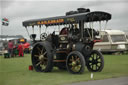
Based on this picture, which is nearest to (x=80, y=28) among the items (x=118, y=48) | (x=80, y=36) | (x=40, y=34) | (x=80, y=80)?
(x=80, y=36)

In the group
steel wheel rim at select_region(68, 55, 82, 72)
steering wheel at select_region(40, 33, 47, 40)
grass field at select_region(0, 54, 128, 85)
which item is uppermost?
steering wheel at select_region(40, 33, 47, 40)

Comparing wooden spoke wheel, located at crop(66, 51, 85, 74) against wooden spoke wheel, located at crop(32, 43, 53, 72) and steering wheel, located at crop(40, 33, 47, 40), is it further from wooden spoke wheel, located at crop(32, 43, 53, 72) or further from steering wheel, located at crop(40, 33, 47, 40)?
steering wheel, located at crop(40, 33, 47, 40)

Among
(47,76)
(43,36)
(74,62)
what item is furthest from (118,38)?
(47,76)

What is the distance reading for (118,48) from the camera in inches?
1104

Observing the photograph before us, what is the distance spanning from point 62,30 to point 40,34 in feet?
4.89

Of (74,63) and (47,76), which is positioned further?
(74,63)

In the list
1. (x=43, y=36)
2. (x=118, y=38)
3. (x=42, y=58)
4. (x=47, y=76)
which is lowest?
(x=47, y=76)

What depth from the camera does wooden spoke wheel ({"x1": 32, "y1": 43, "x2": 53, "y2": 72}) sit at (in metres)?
13.4

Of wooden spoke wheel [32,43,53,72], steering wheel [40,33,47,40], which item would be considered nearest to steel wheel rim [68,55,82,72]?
wooden spoke wheel [32,43,53,72]

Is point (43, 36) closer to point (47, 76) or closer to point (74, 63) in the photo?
point (74, 63)

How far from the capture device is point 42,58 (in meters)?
13.9

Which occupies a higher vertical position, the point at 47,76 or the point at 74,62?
the point at 74,62

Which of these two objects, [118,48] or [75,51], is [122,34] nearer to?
[118,48]

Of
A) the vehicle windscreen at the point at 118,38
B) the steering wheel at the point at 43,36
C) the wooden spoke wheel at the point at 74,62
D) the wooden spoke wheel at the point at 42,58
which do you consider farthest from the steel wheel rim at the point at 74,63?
the vehicle windscreen at the point at 118,38
